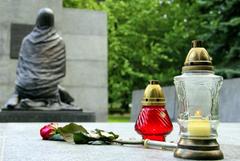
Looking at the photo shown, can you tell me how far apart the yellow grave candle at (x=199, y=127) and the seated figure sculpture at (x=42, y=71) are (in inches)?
233

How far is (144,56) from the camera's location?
2088cm

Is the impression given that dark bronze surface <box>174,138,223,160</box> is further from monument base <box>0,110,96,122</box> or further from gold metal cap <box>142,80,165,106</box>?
monument base <box>0,110,96,122</box>

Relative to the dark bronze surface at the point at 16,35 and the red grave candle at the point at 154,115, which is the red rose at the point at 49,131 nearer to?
the red grave candle at the point at 154,115

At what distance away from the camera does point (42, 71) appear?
7824 millimetres

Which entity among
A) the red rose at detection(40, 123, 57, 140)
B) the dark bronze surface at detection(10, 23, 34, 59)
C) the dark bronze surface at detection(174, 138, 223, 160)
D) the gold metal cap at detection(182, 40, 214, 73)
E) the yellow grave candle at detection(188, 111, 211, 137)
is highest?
the dark bronze surface at detection(10, 23, 34, 59)

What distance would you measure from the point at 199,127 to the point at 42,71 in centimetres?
628

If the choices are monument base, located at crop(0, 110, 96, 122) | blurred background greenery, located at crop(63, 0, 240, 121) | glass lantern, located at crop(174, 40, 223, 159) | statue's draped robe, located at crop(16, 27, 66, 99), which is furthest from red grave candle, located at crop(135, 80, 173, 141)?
blurred background greenery, located at crop(63, 0, 240, 121)

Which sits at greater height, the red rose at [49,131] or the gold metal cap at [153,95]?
the gold metal cap at [153,95]

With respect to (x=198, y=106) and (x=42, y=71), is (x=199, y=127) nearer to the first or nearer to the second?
(x=198, y=106)

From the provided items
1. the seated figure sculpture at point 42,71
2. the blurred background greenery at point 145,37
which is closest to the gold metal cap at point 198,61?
the seated figure sculpture at point 42,71

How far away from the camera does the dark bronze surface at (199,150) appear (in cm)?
171

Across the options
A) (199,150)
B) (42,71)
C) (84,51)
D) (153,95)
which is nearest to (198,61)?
(199,150)

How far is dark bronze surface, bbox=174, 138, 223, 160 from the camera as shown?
1.71 metres

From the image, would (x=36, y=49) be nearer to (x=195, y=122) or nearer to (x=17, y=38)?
(x=17, y=38)
